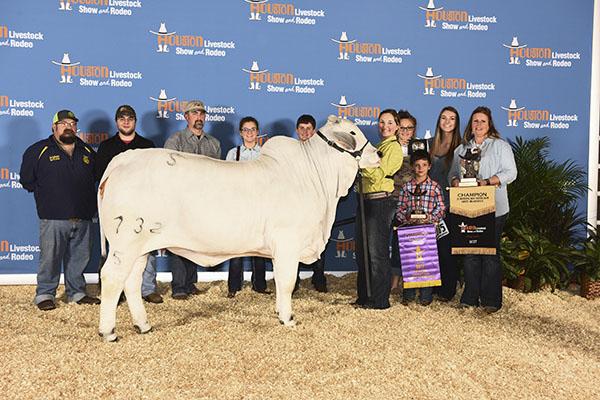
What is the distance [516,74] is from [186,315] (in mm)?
4946

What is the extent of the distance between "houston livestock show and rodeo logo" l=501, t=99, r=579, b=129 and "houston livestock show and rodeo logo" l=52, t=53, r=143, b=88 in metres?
4.49

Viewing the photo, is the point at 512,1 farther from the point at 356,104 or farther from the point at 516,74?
the point at 356,104

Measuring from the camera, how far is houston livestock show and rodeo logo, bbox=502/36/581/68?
22.6ft

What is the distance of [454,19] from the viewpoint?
22.3ft

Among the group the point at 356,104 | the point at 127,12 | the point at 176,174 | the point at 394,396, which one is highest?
the point at 127,12

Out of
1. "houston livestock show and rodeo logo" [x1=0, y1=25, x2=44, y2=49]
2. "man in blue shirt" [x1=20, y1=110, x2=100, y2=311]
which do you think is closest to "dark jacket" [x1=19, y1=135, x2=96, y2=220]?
"man in blue shirt" [x1=20, y1=110, x2=100, y2=311]

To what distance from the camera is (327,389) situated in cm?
311

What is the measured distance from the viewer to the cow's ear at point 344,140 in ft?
14.3

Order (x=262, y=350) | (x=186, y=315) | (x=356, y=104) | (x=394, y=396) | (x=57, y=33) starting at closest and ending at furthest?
(x=394, y=396) → (x=262, y=350) → (x=186, y=315) → (x=57, y=33) → (x=356, y=104)

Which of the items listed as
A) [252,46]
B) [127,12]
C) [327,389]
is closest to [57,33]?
[127,12]

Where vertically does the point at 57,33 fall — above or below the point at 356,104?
above

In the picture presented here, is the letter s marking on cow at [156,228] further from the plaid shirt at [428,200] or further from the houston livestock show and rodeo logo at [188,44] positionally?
the houston livestock show and rodeo logo at [188,44]

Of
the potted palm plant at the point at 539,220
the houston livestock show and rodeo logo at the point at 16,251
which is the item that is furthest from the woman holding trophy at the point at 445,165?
the houston livestock show and rodeo logo at the point at 16,251

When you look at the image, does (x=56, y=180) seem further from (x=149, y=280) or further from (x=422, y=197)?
(x=422, y=197)
